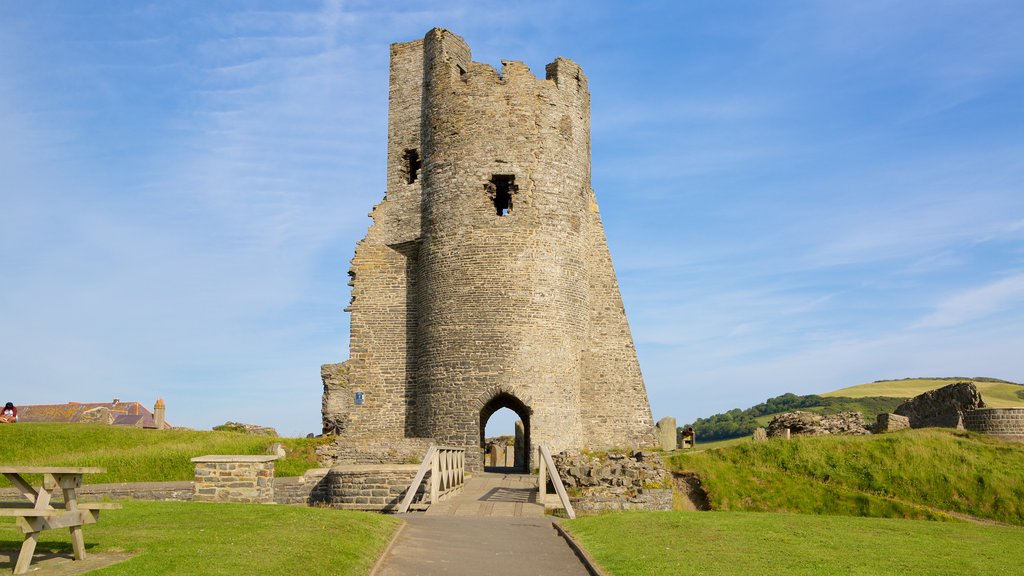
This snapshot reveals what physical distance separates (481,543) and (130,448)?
17.2 metres

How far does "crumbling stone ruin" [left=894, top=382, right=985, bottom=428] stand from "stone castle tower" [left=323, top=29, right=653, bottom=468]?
10.3 meters

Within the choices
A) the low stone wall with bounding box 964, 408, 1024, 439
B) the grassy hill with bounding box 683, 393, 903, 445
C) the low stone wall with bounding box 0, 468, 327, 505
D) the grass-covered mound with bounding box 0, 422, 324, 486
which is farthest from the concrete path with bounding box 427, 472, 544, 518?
the grassy hill with bounding box 683, 393, 903, 445

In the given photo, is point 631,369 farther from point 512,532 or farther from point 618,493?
point 512,532

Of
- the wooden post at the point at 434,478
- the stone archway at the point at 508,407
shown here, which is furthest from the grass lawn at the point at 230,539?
the stone archway at the point at 508,407

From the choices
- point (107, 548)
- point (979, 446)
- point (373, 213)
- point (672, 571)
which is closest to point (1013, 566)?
point (672, 571)

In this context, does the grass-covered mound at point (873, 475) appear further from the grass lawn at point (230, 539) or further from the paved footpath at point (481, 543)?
the grass lawn at point (230, 539)

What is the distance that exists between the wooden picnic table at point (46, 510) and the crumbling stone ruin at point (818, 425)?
26.6m

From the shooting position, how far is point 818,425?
1284 inches

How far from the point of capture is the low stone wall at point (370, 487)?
19.1m

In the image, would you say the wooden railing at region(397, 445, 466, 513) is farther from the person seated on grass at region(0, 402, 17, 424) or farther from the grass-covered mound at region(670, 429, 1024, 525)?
the person seated on grass at region(0, 402, 17, 424)

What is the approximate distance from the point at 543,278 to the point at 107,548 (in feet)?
67.9

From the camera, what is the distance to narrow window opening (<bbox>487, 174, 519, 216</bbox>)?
30828 millimetres

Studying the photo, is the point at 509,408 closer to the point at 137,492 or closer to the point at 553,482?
the point at 553,482

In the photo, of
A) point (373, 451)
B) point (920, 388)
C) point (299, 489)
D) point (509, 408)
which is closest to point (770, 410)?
point (920, 388)
